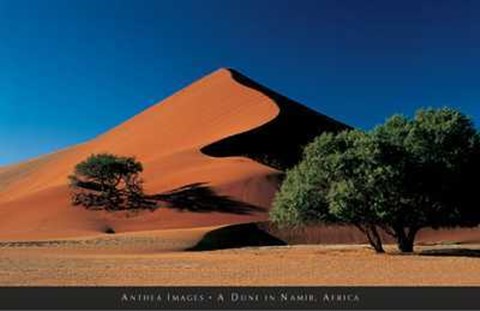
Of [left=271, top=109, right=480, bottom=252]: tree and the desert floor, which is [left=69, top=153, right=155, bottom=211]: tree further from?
the desert floor

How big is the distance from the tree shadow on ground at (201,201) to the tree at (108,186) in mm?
2332

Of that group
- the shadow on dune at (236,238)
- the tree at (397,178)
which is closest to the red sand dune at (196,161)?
the shadow on dune at (236,238)

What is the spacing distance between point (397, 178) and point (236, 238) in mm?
19797

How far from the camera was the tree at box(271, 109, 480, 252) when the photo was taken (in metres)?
34.3

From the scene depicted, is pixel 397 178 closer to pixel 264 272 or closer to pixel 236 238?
pixel 264 272

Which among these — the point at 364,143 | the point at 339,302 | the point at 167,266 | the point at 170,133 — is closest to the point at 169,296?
the point at 339,302

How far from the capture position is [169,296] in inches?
564

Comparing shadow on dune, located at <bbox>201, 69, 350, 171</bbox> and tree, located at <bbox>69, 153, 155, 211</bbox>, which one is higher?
shadow on dune, located at <bbox>201, 69, 350, 171</bbox>

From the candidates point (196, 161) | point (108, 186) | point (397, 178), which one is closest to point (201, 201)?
point (108, 186)

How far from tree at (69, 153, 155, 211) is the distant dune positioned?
167 centimetres

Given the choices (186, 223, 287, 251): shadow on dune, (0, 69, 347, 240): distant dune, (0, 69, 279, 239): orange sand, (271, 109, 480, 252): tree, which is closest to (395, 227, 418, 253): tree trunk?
(271, 109, 480, 252): tree

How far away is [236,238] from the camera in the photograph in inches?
2026

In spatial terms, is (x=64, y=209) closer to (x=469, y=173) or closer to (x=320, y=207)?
(x=320, y=207)

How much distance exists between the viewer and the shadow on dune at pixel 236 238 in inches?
1877
